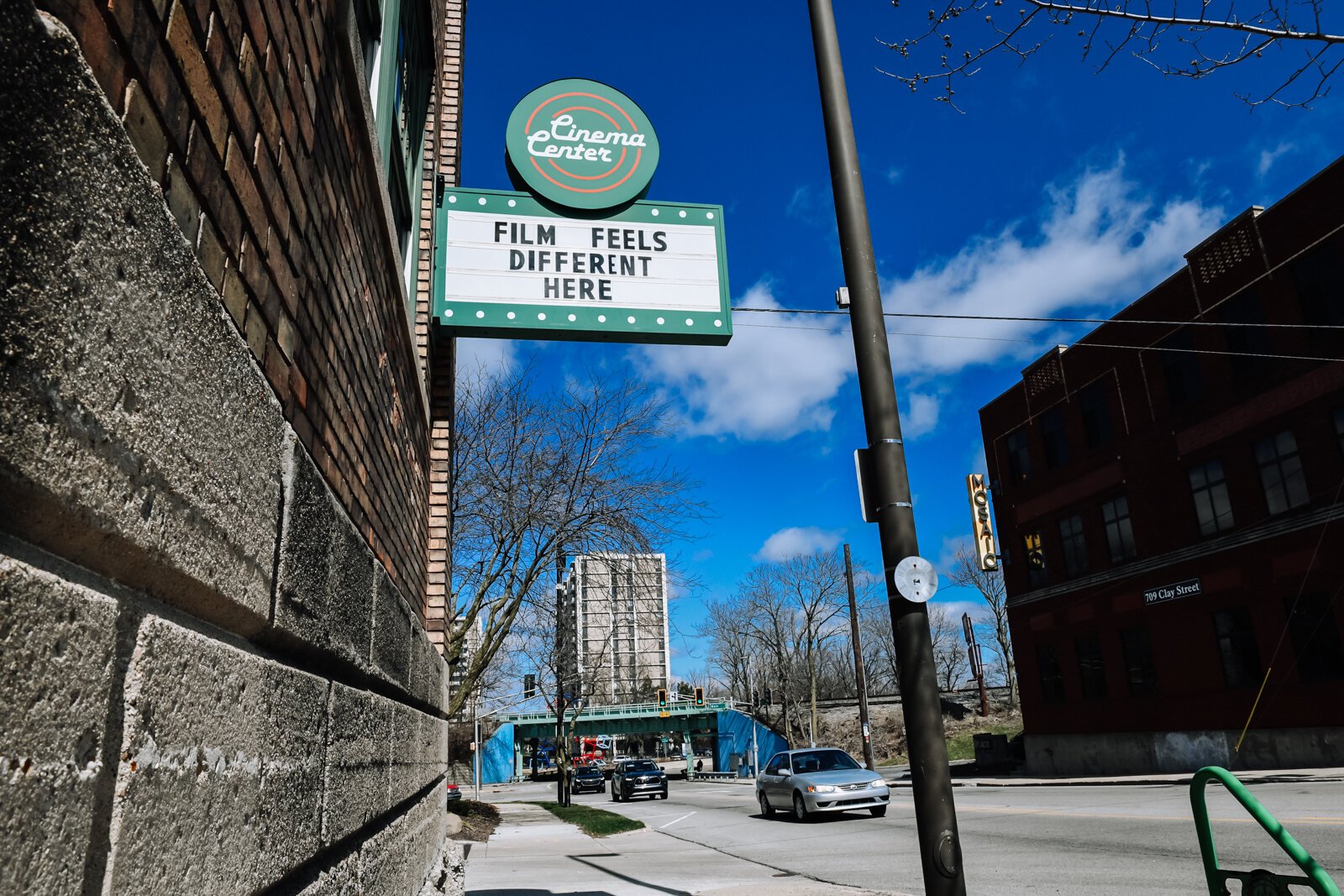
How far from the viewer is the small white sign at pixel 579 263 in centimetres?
613

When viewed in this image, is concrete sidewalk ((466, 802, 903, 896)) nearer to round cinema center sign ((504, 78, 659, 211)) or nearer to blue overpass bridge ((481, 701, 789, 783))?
round cinema center sign ((504, 78, 659, 211))

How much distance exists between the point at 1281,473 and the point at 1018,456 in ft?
36.9

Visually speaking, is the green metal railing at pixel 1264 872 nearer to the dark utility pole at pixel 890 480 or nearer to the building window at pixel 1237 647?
the dark utility pole at pixel 890 480

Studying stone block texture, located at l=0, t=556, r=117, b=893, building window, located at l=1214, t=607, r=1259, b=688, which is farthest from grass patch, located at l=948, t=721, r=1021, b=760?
stone block texture, located at l=0, t=556, r=117, b=893

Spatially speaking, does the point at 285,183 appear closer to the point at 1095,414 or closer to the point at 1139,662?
the point at 1139,662

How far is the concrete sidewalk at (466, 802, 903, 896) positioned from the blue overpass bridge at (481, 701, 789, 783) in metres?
35.9

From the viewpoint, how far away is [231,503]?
1.56 m

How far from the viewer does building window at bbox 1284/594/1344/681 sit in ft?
68.4

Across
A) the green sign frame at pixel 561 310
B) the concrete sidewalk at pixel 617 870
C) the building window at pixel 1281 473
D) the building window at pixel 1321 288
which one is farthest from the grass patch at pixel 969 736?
the green sign frame at pixel 561 310

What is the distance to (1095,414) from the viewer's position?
29.6 metres

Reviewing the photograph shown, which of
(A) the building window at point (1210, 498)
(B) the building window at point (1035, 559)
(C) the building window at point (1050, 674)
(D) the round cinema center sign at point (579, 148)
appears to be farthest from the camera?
(C) the building window at point (1050, 674)

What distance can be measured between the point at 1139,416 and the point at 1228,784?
26195 mm

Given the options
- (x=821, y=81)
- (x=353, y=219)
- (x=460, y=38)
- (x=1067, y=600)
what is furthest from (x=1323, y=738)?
(x=353, y=219)

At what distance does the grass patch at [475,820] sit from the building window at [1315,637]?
18.8 m
